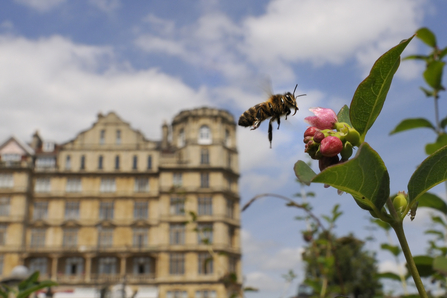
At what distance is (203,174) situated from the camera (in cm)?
3478

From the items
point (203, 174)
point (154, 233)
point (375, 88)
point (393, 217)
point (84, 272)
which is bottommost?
point (393, 217)

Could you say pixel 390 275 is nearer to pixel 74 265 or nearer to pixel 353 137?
pixel 353 137

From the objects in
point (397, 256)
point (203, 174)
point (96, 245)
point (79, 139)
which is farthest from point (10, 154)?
point (397, 256)

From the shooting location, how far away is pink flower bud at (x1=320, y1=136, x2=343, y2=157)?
0.90m

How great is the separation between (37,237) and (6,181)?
4.88 m

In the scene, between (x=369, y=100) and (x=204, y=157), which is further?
(x=204, y=157)

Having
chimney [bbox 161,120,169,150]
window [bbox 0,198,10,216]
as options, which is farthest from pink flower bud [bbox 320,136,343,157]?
window [bbox 0,198,10,216]

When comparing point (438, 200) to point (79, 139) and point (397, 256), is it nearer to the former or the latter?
point (397, 256)

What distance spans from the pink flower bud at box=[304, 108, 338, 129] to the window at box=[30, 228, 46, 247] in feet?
119

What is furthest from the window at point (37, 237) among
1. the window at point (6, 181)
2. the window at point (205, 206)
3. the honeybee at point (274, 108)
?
the honeybee at point (274, 108)

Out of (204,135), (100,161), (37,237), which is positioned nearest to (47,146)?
(100,161)

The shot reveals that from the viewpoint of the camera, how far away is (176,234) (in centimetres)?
3391

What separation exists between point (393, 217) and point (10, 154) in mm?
38016

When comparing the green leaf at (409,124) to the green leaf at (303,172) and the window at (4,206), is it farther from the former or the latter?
the window at (4,206)
